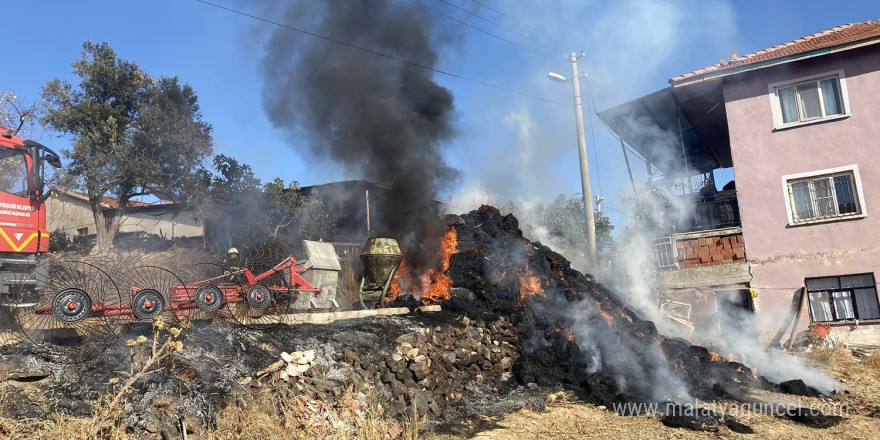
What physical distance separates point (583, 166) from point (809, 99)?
679cm

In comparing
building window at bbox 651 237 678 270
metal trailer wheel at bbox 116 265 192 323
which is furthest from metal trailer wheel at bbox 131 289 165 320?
building window at bbox 651 237 678 270

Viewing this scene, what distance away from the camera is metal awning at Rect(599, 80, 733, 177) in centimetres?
1902

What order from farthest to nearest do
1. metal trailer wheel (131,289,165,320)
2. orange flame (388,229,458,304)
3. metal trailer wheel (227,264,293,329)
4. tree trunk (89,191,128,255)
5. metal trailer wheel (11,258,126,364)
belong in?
tree trunk (89,191,128,255) → orange flame (388,229,458,304) → metal trailer wheel (227,264,293,329) → metal trailer wheel (131,289,165,320) → metal trailer wheel (11,258,126,364)

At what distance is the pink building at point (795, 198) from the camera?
1551cm

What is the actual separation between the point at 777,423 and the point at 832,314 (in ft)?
30.5

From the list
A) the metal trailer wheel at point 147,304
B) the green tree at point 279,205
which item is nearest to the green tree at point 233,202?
the green tree at point 279,205

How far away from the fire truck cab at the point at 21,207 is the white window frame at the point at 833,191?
18256 millimetres

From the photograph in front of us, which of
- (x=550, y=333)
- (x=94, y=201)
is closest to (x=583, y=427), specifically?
(x=550, y=333)

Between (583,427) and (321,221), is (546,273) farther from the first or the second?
(321,221)

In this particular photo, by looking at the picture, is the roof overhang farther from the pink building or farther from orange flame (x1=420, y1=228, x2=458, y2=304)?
orange flame (x1=420, y1=228, x2=458, y2=304)

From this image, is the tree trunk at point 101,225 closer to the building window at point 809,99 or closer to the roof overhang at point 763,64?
the roof overhang at point 763,64

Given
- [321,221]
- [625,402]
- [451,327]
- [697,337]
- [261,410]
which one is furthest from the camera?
[321,221]

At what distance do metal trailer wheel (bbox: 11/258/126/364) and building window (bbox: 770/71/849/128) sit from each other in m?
17.8

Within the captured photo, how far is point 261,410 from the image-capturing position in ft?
21.8
